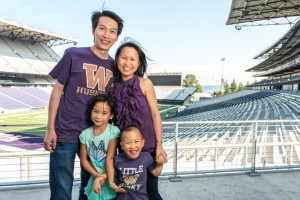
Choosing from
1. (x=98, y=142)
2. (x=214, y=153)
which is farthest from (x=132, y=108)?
(x=214, y=153)

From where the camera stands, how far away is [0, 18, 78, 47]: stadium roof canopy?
1282 inches

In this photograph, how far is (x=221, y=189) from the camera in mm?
2697

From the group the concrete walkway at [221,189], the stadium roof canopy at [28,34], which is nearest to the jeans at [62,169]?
the concrete walkway at [221,189]

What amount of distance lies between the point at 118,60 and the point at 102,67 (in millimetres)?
123

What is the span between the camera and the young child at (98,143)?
61.6 inches

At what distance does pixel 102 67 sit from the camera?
63.5 inches

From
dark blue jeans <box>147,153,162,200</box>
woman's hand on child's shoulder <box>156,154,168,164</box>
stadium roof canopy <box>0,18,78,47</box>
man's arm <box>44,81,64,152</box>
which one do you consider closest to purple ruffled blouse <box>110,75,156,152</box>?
woman's hand on child's shoulder <box>156,154,168,164</box>

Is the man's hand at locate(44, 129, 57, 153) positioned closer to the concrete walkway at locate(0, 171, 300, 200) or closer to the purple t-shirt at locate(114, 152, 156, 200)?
the purple t-shirt at locate(114, 152, 156, 200)

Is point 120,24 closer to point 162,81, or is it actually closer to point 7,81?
point 7,81

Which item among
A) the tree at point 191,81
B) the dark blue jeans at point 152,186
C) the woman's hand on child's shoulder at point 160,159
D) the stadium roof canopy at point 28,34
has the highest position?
the stadium roof canopy at point 28,34

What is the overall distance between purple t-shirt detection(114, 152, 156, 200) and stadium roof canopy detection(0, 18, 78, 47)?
35571mm

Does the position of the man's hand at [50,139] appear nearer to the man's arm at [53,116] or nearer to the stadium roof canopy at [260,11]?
the man's arm at [53,116]

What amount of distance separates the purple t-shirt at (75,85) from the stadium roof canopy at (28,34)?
3523 cm

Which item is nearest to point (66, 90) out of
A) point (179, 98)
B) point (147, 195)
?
point (147, 195)
